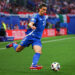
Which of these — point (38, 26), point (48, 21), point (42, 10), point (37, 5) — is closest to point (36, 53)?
point (38, 26)

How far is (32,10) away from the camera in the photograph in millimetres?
37031

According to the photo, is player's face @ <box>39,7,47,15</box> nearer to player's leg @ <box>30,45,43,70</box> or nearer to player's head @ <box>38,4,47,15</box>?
player's head @ <box>38,4,47,15</box>

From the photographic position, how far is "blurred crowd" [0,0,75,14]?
103ft

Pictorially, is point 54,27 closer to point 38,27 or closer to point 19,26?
point 19,26

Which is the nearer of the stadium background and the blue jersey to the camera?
the blue jersey

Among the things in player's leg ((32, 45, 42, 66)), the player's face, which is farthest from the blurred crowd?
player's leg ((32, 45, 42, 66))

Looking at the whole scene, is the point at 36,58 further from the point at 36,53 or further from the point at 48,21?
the point at 48,21

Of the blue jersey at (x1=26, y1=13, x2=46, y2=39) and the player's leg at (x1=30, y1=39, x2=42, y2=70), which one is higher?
the blue jersey at (x1=26, y1=13, x2=46, y2=39)

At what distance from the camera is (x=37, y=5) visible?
125ft

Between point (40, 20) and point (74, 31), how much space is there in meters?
33.4

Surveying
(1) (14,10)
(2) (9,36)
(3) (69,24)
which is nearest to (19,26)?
(1) (14,10)

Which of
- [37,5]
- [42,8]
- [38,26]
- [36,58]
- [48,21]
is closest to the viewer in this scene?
[36,58]

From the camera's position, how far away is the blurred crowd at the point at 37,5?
31297 millimetres

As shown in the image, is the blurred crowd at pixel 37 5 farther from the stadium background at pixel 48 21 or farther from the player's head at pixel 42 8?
the player's head at pixel 42 8
